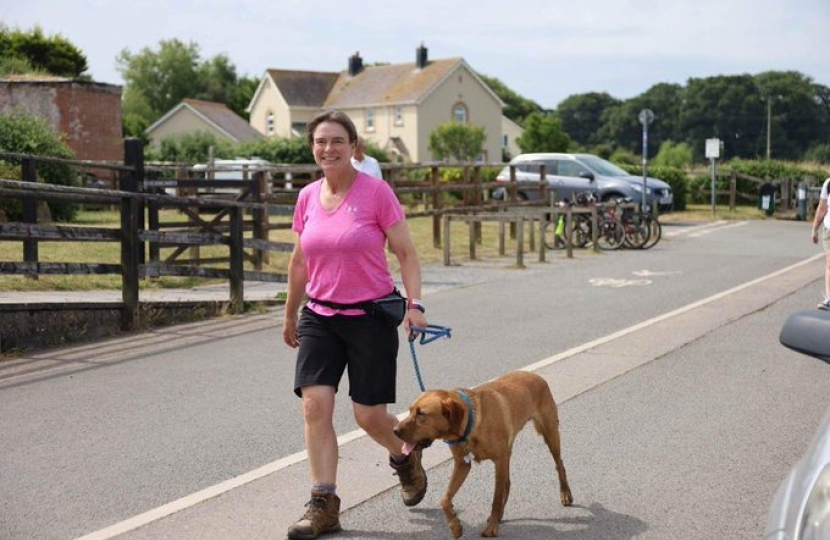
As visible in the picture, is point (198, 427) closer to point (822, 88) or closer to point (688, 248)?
point (688, 248)

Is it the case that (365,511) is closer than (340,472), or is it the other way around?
(365,511)

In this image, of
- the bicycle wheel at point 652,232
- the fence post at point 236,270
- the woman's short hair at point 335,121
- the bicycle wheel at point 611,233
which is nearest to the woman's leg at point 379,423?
the woman's short hair at point 335,121

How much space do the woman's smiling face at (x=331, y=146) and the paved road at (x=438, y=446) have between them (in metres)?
1.63

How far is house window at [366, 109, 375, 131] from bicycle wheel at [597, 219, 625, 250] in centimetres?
5355

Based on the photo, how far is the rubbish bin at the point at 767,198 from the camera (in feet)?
124

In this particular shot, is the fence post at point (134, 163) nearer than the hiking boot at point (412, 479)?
No

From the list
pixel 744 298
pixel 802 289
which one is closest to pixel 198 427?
pixel 744 298

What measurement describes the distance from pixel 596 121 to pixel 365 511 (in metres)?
132

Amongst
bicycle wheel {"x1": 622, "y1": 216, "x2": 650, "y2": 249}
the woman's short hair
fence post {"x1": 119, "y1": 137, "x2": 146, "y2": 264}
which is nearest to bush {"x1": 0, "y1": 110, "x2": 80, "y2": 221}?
fence post {"x1": 119, "y1": 137, "x2": 146, "y2": 264}

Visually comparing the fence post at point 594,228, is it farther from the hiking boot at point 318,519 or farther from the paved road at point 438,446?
the hiking boot at point 318,519

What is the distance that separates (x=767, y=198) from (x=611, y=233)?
16.3 metres

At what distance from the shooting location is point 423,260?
20.2 meters

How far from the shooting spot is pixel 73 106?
32.2 meters

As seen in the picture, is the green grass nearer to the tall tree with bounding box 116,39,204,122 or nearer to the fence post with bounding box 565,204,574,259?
the fence post with bounding box 565,204,574,259
